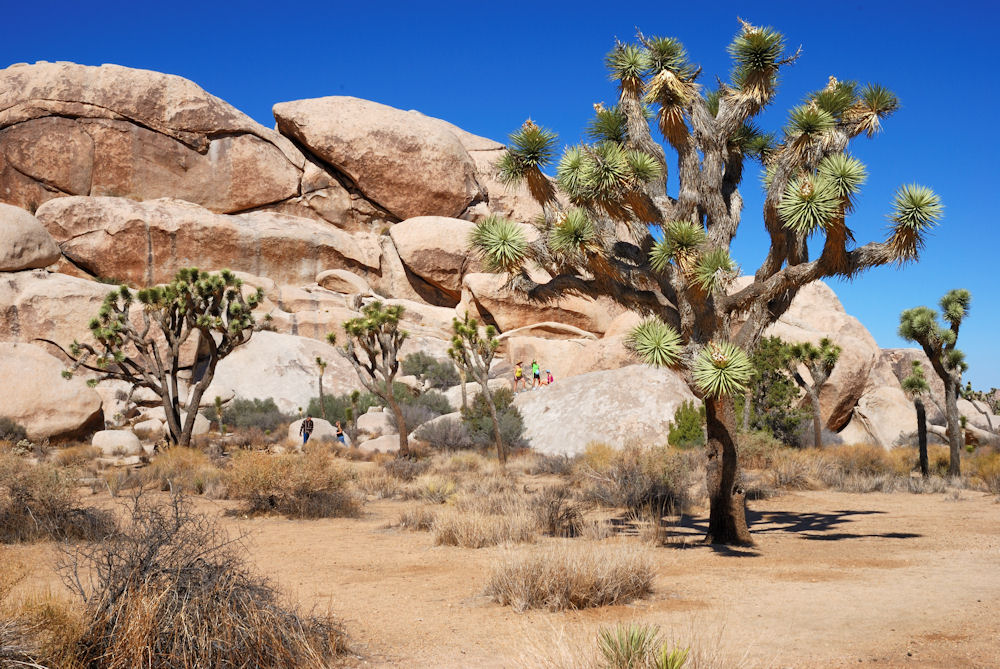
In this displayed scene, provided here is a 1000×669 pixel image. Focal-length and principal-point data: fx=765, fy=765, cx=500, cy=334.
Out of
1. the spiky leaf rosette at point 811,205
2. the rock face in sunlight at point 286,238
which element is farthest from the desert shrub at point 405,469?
the spiky leaf rosette at point 811,205

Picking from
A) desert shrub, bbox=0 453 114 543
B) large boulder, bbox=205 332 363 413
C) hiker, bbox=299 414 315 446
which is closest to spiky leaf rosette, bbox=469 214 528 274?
desert shrub, bbox=0 453 114 543

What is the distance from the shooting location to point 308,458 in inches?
502

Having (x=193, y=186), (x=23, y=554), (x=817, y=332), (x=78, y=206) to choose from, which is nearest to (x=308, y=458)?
(x=23, y=554)

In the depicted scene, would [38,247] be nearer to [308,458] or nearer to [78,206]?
[78,206]

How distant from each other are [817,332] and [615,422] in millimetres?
12042

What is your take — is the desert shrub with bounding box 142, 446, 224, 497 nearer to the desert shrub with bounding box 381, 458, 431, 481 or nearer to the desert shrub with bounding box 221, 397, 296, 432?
the desert shrub with bounding box 381, 458, 431, 481

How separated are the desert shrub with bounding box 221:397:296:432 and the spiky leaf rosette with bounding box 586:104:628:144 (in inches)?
757

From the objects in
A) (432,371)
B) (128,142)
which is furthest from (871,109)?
(128,142)

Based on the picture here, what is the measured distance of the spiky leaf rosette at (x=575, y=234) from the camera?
32.4 ft

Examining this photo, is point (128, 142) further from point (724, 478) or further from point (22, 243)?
point (724, 478)

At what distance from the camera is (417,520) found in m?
11.1

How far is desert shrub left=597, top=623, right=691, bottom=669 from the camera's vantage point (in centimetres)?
348

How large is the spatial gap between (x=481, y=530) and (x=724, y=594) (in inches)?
140

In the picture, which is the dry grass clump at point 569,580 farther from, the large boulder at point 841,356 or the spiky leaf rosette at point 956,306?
the large boulder at point 841,356
